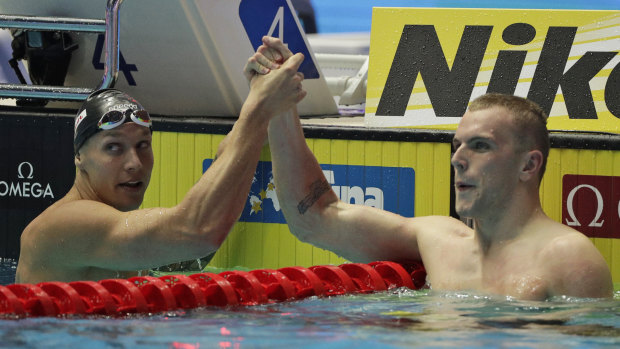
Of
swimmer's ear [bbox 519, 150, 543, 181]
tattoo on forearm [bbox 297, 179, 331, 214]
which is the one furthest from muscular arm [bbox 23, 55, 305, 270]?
swimmer's ear [bbox 519, 150, 543, 181]

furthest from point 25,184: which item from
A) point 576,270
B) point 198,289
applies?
point 576,270

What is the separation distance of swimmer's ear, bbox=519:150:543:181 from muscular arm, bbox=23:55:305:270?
2.39 ft

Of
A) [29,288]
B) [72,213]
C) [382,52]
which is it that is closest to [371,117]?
[382,52]

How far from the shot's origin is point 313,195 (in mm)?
3514

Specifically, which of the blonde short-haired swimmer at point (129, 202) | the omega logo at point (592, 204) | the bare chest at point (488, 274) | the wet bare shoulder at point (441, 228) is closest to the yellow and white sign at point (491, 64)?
the omega logo at point (592, 204)

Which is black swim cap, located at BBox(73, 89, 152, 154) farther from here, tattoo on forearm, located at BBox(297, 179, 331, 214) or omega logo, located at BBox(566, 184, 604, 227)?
omega logo, located at BBox(566, 184, 604, 227)

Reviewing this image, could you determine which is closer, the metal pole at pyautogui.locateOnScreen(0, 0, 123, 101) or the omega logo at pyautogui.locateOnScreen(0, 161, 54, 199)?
the metal pole at pyautogui.locateOnScreen(0, 0, 123, 101)

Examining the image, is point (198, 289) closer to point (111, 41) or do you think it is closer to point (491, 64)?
point (111, 41)

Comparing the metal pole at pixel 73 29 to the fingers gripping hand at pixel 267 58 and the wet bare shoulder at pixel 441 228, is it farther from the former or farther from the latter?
the wet bare shoulder at pixel 441 228

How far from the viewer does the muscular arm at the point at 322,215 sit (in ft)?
11.3

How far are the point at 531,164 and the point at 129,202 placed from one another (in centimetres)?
129

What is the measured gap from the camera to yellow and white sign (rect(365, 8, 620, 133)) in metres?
4.20

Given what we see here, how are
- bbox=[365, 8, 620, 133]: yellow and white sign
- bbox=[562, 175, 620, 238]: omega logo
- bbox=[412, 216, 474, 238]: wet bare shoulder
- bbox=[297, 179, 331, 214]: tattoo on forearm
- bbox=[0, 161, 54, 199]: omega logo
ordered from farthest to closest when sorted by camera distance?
bbox=[0, 161, 54, 199]: omega logo < bbox=[365, 8, 620, 133]: yellow and white sign < bbox=[562, 175, 620, 238]: omega logo < bbox=[297, 179, 331, 214]: tattoo on forearm < bbox=[412, 216, 474, 238]: wet bare shoulder

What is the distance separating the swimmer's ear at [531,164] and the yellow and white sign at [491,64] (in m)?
1.24
